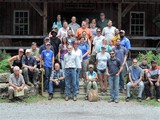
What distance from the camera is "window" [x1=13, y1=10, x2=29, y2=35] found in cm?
2489

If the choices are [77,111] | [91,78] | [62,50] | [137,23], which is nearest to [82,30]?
[62,50]

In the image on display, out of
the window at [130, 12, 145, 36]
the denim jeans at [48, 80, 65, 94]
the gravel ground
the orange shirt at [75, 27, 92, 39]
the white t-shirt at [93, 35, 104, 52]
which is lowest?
the gravel ground

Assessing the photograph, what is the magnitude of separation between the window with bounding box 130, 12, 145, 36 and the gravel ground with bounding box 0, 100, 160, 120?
10.2 meters

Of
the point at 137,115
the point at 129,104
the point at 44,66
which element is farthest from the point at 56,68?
the point at 137,115

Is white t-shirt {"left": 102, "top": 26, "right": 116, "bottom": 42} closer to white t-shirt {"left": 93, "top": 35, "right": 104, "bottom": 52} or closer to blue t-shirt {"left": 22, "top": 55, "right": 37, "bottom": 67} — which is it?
white t-shirt {"left": 93, "top": 35, "right": 104, "bottom": 52}

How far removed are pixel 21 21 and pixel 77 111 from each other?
39.8 feet

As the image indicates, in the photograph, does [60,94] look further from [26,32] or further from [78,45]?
[26,32]

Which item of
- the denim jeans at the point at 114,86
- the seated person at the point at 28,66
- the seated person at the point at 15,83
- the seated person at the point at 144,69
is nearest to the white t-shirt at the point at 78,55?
the denim jeans at the point at 114,86

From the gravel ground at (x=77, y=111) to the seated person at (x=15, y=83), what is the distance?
500mm

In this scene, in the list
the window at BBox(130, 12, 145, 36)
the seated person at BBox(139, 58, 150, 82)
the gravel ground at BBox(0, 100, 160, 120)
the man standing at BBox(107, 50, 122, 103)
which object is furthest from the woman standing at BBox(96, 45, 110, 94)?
the window at BBox(130, 12, 145, 36)

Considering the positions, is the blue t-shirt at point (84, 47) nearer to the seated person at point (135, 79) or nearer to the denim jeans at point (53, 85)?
the denim jeans at point (53, 85)

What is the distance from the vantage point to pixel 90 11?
80.9 ft

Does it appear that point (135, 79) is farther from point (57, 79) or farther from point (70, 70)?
point (57, 79)

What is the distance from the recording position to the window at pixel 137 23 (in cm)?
2533
